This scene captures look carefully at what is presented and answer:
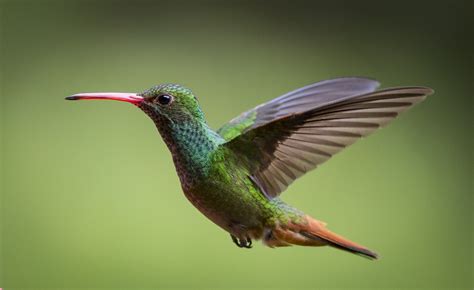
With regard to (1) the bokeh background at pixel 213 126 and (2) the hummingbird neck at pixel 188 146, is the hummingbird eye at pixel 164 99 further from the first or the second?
(1) the bokeh background at pixel 213 126

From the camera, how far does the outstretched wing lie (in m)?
0.89

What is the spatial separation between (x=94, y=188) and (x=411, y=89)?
5.54ft

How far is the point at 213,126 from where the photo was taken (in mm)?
2234

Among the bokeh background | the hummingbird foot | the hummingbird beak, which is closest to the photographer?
the hummingbird beak

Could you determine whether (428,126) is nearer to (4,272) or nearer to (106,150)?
(106,150)

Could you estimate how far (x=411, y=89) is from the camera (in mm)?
660

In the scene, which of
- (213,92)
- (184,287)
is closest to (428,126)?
(213,92)

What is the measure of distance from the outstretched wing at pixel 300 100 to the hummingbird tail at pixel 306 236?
0.48 feet

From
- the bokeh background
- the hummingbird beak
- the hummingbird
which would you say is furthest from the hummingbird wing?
the bokeh background

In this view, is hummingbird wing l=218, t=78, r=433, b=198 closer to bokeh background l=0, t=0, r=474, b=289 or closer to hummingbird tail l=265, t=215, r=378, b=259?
hummingbird tail l=265, t=215, r=378, b=259

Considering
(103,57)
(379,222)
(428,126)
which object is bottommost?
(379,222)

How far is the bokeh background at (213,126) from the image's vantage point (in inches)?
81.9

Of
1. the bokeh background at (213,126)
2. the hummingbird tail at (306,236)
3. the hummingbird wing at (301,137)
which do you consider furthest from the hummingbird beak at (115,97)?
the bokeh background at (213,126)

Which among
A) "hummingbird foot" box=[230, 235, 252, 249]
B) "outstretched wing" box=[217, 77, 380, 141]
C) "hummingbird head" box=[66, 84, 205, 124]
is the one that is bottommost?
"hummingbird foot" box=[230, 235, 252, 249]
